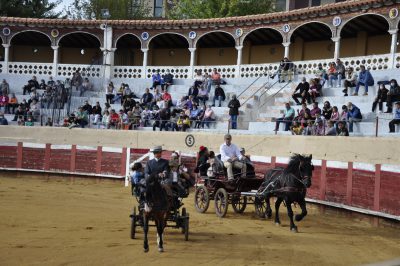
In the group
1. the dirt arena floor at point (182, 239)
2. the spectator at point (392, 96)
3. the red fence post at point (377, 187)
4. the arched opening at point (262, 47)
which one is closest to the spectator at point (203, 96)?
the arched opening at point (262, 47)

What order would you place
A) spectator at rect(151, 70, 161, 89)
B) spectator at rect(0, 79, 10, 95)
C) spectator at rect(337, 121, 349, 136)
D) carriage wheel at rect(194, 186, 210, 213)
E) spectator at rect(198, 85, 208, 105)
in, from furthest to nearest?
spectator at rect(151, 70, 161, 89), spectator at rect(0, 79, 10, 95), spectator at rect(198, 85, 208, 105), spectator at rect(337, 121, 349, 136), carriage wheel at rect(194, 186, 210, 213)

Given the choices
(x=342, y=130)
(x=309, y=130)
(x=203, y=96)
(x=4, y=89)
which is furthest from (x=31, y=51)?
(x=342, y=130)

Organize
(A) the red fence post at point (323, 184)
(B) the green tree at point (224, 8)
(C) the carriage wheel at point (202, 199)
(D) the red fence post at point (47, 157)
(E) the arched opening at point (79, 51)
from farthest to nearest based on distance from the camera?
(B) the green tree at point (224, 8) < (E) the arched opening at point (79, 51) < (D) the red fence post at point (47, 157) < (A) the red fence post at point (323, 184) < (C) the carriage wheel at point (202, 199)

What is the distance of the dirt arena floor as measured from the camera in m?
8.53

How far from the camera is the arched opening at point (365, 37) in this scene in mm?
24453

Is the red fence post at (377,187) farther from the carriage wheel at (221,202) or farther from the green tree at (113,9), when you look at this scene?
the green tree at (113,9)

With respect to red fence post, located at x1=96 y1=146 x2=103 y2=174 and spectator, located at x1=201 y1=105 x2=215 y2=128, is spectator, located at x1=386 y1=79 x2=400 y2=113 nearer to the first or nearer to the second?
spectator, located at x1=201 y1=105 x2=215 y2=128

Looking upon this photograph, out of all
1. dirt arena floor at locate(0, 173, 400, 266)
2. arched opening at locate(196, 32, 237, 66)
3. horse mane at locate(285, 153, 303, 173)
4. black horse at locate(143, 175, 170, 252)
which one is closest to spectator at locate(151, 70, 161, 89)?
arched opening at locate(196, 32, 237, 66)

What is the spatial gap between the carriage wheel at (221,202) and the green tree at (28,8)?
97.0 feet

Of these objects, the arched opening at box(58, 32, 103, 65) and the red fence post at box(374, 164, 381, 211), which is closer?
the red fence post at box(374, 164, 381, 211)

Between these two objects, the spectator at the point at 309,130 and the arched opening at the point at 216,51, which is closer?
the spectator at the point at 309,130

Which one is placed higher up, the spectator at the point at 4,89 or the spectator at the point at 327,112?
the spectator at the point at 4,89

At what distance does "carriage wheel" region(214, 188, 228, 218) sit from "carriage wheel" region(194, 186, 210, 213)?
1.03ft

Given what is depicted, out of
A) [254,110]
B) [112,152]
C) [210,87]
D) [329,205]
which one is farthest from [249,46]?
[329,205]
